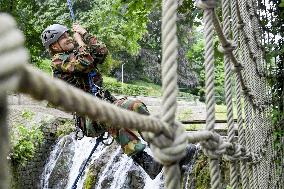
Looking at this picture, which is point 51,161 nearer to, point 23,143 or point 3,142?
point 23,143

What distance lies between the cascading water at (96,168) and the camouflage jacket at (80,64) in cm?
208

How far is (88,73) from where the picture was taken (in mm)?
2088

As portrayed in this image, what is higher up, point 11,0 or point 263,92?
point 11,0

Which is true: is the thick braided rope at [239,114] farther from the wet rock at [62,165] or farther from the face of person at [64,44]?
the wet rock at [62,165]

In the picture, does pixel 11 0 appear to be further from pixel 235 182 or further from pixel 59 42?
pixel 235 182

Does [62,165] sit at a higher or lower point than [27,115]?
lower

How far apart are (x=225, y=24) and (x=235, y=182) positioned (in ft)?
1.63

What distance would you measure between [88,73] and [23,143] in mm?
3165

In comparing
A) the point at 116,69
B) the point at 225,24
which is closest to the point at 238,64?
the point at 225,24

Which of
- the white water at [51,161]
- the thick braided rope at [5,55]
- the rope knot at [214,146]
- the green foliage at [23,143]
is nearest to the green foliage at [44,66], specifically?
the white water at [51,161]

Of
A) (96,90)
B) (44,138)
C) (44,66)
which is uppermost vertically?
(96,90)

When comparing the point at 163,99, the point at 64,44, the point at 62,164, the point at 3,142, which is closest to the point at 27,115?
the point at 62,164

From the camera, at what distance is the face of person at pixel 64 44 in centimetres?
216

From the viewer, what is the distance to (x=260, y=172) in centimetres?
205
